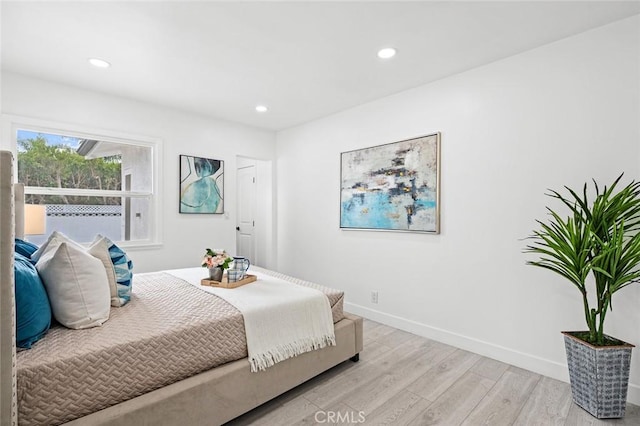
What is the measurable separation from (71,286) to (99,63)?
2075 millimetres

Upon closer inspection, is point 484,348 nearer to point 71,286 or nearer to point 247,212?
point 71,286

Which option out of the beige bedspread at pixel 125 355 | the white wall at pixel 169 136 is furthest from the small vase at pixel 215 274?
the white wall at pixel 169 136

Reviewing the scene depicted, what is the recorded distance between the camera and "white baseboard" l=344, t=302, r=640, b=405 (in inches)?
88.1

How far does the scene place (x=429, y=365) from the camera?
2.46m

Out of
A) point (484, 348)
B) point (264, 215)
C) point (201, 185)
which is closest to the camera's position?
point (484, 348)

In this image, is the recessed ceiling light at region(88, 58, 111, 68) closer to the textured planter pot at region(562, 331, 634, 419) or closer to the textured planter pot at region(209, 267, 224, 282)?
the textured planter pot at region(209, 267, 224, 282)

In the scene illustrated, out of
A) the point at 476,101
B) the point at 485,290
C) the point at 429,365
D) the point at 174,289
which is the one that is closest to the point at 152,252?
the point at 174,289

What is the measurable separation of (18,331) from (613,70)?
360 centimetres

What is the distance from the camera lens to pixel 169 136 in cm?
376

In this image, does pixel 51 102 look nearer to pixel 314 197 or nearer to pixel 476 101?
pixel 314 197

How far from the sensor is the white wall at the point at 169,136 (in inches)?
116

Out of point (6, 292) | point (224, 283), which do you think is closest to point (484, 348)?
point (224, 283)

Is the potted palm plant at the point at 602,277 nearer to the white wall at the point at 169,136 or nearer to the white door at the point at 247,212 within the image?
the white wall at the point at 169,136

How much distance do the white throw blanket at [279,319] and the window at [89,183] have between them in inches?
67.6
